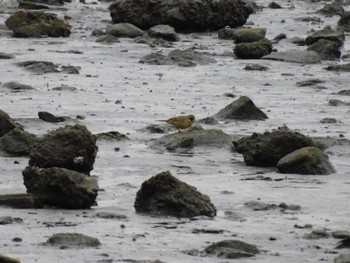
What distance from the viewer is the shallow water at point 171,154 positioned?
247 inches

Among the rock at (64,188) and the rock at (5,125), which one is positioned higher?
the rock at (64,188)

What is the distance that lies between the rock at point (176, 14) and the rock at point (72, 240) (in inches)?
472

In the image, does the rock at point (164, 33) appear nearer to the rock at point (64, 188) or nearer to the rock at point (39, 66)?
the rock at point (39, 66)

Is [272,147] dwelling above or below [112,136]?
above

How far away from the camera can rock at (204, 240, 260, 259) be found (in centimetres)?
593

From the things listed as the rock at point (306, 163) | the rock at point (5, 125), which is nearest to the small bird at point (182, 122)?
the rock at point (5, 125)

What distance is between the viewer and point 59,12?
1973 centimetres

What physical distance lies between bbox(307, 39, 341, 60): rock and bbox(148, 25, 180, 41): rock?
2.19 metres

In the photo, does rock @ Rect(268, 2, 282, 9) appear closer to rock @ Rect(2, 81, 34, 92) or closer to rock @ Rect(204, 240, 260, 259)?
rock @ Rect(2, 81, 34, 92)

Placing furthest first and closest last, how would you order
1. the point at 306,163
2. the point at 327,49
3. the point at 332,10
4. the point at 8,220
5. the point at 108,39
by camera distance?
the point at 332,10 → the point at 108,39 → the point at 327,49 → the point at 306,163 → the point at 8,220

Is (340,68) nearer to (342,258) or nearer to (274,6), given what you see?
(274,6)

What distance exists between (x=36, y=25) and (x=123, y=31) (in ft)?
4.16

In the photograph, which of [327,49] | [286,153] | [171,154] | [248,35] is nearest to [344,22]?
[248,35]

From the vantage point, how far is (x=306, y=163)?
8258mm
